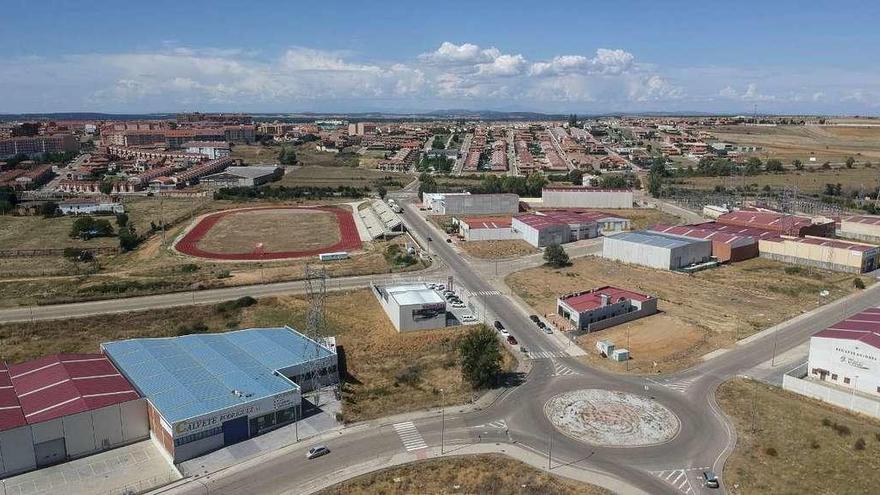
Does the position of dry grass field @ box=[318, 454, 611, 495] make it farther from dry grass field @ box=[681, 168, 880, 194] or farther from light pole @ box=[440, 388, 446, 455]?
dry grass field @ box=[681, 168, 880, 194]

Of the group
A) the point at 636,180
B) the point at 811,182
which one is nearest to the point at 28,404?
the point at 636,180

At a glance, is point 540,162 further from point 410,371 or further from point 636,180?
point 410,371

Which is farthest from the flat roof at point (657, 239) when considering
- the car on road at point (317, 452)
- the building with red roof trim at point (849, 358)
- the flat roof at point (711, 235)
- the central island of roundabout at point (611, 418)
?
the car on road at point (317, 452)

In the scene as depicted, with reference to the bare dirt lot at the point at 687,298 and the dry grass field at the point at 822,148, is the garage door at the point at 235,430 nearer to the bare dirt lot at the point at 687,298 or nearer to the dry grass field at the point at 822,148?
the bare dirt lot at the point at 687,298

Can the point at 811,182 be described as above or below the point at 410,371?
above

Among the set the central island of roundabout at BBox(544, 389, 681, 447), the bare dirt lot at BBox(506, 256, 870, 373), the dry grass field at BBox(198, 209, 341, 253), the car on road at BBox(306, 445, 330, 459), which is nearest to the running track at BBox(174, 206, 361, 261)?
the dry grass field at BBox(198, 209, 341, 253)

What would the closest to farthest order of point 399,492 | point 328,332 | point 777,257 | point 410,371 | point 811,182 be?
point 399,492, point 410,371, point 328,332, point 777,257, point 811,182

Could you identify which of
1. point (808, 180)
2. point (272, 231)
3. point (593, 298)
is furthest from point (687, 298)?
point (808, 180)
